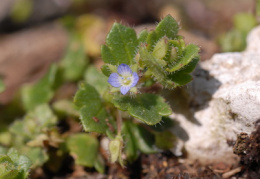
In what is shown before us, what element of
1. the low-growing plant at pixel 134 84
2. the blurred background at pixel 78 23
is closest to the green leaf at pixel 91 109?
the low-growing plant at pixel 134 84

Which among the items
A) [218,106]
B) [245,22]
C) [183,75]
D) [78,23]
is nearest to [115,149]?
[183,75]

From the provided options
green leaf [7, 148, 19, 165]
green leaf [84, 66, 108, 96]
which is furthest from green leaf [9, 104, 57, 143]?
green leaf [84, 66, 108, 96]

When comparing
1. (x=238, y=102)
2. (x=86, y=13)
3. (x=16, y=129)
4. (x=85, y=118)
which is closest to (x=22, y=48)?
(x=86, y=13)

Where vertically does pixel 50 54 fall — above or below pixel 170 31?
above

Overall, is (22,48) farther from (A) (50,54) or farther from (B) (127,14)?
(B) (127,14)

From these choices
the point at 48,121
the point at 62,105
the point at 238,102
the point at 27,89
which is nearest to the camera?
the point at 238,102

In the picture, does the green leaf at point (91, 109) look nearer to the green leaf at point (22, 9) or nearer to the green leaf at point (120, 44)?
the green leaf at point (120, 44)

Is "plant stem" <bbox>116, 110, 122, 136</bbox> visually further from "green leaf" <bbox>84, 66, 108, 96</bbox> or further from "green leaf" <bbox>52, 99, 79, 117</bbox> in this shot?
"green leaf" <bbox>52, 99, 79, 117</bbox>

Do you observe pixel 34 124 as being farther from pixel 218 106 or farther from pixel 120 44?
pixel 218 106
